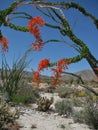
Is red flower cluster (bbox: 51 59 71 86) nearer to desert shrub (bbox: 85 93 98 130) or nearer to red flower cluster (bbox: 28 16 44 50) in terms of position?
red flower cluster (bbox: 28 16 44 50)

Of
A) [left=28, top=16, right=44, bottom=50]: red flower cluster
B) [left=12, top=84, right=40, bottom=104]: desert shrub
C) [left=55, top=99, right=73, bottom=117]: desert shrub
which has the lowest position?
[left=55, top=99, right=73, bottom=117]: desert shrub

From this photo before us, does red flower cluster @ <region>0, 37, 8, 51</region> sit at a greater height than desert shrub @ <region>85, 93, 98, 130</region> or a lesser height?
greater

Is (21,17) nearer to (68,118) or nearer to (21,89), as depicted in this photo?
(68,118)

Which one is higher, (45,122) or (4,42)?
(4,42)

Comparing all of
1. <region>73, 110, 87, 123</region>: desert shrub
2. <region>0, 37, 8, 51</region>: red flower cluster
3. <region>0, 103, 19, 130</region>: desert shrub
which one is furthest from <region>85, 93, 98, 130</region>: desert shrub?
<region>0, 37, 8, 51</region>: red flower cluster

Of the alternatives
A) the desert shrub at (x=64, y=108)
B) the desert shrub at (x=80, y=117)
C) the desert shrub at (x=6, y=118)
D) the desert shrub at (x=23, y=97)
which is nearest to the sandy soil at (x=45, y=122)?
the desert shrub at (x=80, y=117)

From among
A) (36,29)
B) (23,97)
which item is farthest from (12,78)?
(36,29)

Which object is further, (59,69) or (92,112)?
(92,112)

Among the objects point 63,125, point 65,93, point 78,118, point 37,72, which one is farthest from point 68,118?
point 65,93

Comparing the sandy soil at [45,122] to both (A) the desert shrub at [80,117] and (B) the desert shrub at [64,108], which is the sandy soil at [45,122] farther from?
(B) the desert shrub at [64,108]

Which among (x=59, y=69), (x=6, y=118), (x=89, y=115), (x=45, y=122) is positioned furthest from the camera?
(x=89, y=115)

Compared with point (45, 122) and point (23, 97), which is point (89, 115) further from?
point (23, 97)

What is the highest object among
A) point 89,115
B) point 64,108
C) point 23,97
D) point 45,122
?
point 23,97

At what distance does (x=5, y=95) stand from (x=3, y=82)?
1497 mm
